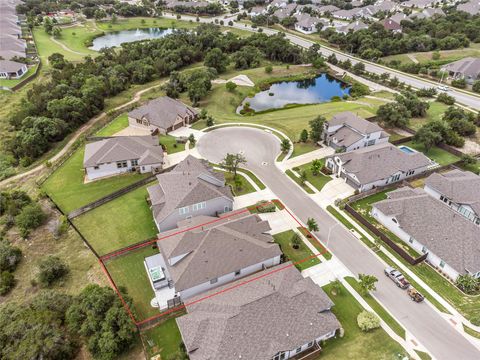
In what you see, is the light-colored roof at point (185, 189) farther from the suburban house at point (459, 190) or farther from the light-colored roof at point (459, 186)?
the light-colored roof at point (459, 186)

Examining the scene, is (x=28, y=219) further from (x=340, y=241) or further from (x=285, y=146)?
(x=340, y=241)

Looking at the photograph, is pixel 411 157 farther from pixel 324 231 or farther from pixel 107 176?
pixel 107 176

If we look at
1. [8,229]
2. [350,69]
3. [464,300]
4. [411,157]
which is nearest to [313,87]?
[350,69]

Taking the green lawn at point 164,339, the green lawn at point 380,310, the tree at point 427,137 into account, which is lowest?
the green lawn at point 164,339

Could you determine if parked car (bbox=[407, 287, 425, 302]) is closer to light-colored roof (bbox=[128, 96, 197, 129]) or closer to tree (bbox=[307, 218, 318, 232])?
tree (bbox=[307, 218, 318, 232])

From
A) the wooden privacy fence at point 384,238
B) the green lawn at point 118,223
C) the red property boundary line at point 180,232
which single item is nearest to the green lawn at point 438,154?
the wooden privacy fence at point 384,238
